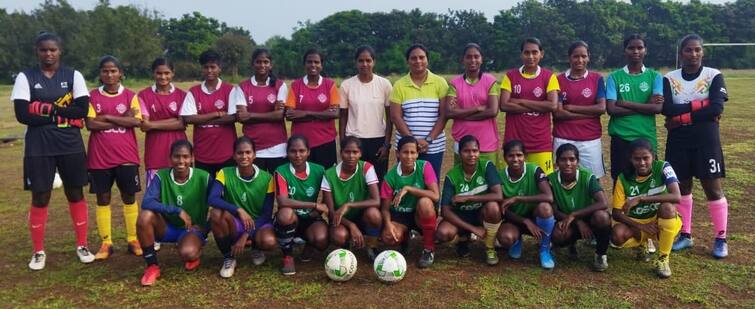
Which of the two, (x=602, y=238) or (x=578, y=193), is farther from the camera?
(x=578, y=193)

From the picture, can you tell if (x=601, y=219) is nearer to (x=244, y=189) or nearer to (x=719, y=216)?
(x=719, y=216)

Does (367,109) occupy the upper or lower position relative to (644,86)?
lower

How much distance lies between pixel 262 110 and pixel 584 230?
2.98 meters

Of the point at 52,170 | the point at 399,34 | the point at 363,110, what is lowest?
the point at 52,170

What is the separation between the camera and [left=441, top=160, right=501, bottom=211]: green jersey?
4.79 metres

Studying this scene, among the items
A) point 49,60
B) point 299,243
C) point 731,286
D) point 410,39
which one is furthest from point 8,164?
point 410,39

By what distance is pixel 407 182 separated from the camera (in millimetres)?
4762

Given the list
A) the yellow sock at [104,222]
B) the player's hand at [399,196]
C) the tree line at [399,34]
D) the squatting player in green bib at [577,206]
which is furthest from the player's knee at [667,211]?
the tree line at [399,34]

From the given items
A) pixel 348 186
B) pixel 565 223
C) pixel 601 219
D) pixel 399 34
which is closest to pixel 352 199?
pixel 348 186

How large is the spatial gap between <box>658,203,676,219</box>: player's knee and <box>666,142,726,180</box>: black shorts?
75cm

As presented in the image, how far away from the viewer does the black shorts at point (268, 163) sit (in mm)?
5246

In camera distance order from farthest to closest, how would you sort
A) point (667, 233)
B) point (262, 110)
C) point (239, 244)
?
point (262, 110), point (239, 244), point (667, 233)

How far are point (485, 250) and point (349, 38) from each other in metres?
66.0

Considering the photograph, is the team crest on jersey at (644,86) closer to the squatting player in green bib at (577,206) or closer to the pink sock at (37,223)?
the squatting player in green bib at (577,206)
